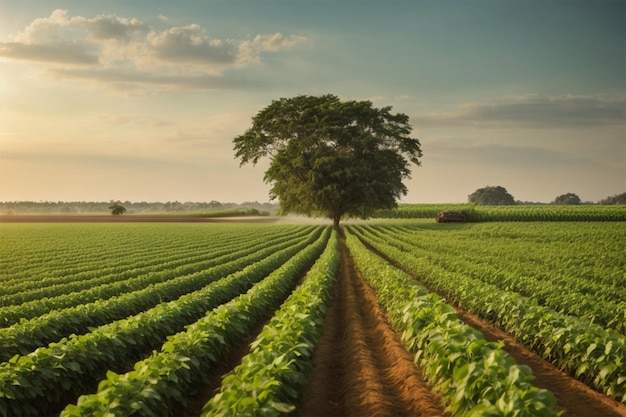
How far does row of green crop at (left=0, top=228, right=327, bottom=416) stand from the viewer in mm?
7918

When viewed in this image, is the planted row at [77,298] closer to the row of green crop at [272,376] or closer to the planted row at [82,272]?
the planted row at [82,272]

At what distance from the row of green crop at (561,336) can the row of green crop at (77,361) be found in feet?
26.2

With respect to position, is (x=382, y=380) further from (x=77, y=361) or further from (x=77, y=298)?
(x=77, y=298)

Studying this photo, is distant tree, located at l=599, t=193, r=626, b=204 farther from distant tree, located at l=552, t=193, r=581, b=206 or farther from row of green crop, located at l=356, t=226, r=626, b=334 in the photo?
row of green crop, located at l=356, t=226, r=626, b=334

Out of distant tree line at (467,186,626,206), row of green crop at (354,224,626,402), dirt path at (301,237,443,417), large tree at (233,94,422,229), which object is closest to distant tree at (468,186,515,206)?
distant tree line at (467,186,626,206)

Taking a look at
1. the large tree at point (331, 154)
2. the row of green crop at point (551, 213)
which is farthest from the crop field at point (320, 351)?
the row of green crop at point (551, 213)

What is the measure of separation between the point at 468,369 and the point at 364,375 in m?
3.21

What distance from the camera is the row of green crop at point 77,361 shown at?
7.92 meters

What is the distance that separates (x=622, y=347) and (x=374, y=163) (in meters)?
50.1

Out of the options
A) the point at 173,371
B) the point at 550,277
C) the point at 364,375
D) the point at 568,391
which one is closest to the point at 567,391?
the point at 568,391

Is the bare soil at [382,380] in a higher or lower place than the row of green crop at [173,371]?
lower

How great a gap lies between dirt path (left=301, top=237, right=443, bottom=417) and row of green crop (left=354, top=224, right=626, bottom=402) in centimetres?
282

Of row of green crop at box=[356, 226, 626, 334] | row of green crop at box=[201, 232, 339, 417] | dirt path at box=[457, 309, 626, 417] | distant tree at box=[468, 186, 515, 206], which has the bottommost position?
dirt path at box=[457, 309, 626, 417]

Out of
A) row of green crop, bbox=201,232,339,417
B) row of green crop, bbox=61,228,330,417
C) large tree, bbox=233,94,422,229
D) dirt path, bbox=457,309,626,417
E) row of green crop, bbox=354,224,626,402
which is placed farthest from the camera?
large tree, bbox=233,94,422,229
